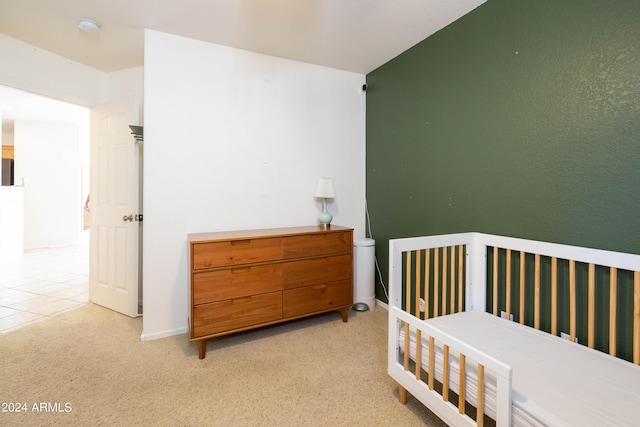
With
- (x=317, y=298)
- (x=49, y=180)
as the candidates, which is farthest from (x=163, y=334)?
(x=49, y=180)

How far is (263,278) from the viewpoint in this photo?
2098mm

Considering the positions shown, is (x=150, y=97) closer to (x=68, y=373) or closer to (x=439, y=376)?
(x=68, y=373)

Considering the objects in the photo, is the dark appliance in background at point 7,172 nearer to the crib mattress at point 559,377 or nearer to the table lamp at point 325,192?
the table lamp at point 325,192

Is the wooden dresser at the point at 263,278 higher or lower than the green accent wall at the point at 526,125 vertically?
lower

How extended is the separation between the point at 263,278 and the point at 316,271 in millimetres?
460

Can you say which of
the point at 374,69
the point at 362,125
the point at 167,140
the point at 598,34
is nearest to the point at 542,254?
the point at 598,34

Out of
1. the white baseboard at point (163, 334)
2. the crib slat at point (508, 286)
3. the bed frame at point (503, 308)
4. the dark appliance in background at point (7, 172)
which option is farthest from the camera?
the dark appliance in background at point (7, 172)

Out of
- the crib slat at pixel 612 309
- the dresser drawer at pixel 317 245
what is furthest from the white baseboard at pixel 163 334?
the crib slat at pixel 612 309

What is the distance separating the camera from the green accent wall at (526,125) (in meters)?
1.30

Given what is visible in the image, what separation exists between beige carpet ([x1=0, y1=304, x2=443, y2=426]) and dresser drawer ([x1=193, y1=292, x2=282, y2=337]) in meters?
0.20

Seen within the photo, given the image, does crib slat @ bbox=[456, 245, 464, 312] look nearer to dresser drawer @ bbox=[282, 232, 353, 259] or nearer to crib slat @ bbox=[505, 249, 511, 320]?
crib slat @ bbox=[505, 249, 511, 320]

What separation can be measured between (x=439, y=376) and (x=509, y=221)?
41.8 inches

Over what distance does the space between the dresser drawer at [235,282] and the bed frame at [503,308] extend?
1.01 m

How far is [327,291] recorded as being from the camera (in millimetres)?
2373
